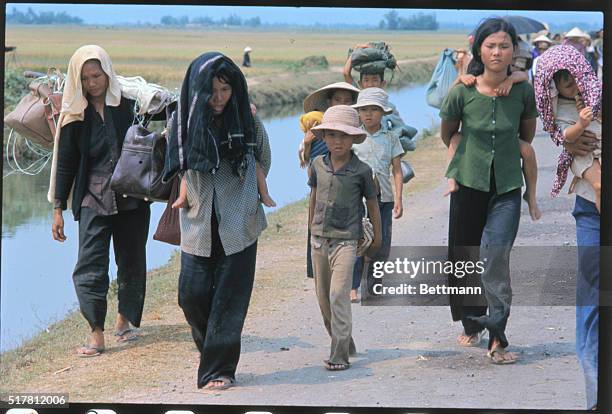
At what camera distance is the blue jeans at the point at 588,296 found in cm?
641

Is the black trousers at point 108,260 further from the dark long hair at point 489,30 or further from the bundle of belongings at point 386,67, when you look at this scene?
A: the dark long hair at point 489,30

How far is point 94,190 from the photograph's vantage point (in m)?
6.86

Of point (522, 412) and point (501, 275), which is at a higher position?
point (501, 275)

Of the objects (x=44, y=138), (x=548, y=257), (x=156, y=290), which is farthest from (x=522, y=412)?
(x=44, y=138)

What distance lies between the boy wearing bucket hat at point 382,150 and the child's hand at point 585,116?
0.98 m

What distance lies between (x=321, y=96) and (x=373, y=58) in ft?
1.07

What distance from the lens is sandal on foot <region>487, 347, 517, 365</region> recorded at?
663 cm

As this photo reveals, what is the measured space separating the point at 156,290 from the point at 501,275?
1.97 m

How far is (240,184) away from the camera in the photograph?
6547mm

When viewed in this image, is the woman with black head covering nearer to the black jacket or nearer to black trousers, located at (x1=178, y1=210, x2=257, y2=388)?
black trousers, located at (x1=178, y1=210, x2=257, y2=388)

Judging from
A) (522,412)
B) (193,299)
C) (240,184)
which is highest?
(240,184)

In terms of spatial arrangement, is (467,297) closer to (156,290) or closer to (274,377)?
(274,377)

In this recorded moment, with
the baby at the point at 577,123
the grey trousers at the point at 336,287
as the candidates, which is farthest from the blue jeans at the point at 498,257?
the grey trousers at the point at 336,287

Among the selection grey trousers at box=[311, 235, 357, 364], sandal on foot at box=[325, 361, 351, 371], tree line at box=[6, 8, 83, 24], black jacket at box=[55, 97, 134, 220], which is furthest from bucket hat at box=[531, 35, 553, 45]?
tree line at box=[6, 8, 83, 24]
